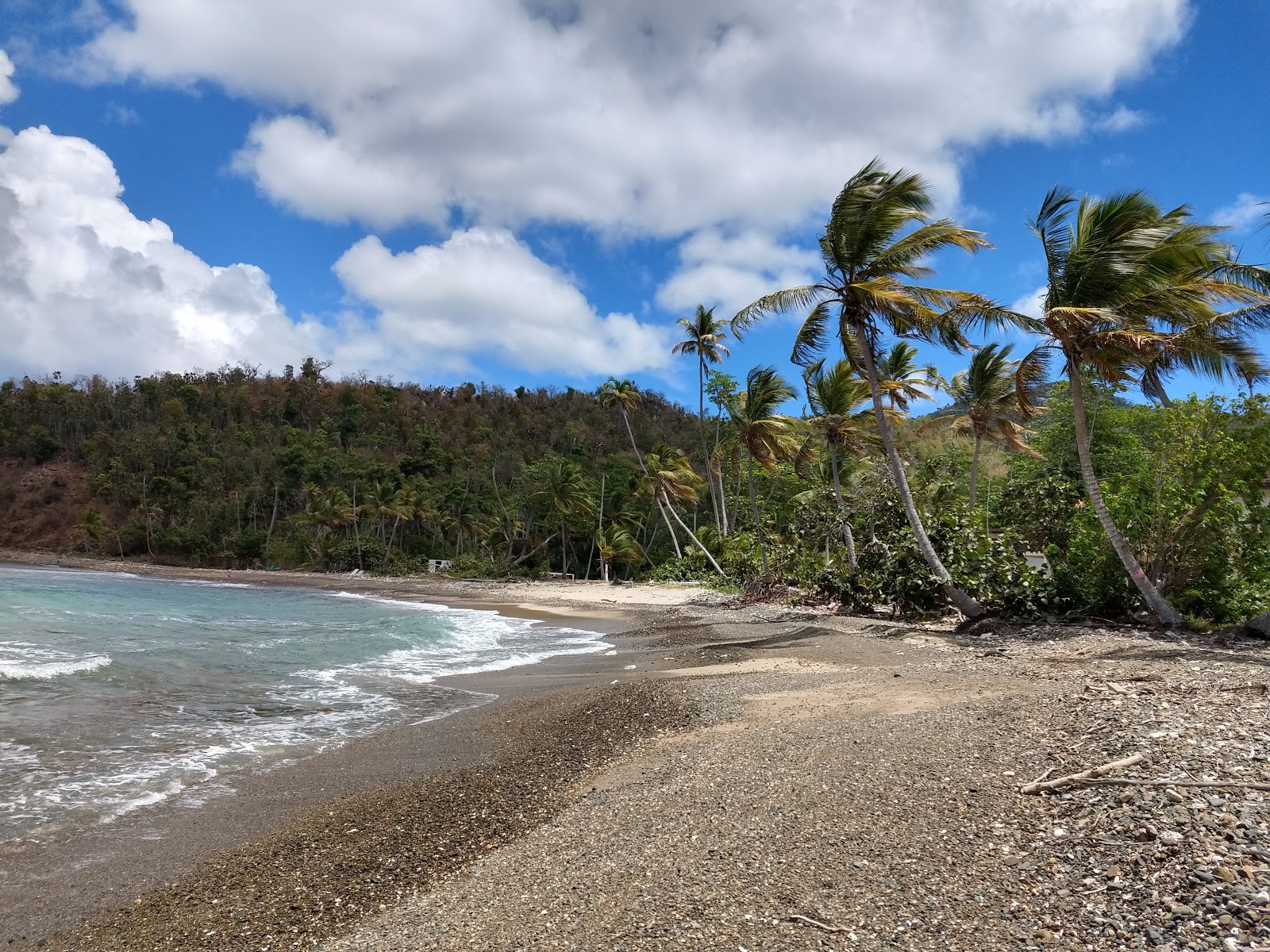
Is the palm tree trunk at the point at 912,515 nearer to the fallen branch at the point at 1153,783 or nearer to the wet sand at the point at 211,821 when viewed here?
the wet sand at the point at 211,821

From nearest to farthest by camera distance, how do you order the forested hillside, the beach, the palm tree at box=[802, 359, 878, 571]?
the beach, the palm tree at box=[802, 359, 878, 571], the forested hillside

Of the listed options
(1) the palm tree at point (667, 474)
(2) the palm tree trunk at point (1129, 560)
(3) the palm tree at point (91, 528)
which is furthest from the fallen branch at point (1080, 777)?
(3) the palm tree at point (91, 528)

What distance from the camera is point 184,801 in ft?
18.8

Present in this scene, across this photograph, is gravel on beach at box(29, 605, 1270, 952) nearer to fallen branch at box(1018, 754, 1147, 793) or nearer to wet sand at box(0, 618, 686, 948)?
fallen branch at box(1018, 754, 1147, 793)

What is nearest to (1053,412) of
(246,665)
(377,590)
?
(246,665)

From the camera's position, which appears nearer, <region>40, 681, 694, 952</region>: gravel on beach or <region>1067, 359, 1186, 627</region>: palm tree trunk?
<region>40, 681, 694, 952</region>: gravel on beach

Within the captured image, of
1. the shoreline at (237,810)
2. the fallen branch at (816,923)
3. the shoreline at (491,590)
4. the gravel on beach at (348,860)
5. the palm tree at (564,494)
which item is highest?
the palm tree at (564,494)

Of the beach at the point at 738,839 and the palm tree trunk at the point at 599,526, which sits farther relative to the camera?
the palm tree trunk at the point at 599,526

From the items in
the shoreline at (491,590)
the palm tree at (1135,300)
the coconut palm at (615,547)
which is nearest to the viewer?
the palm tree at (1135,300)

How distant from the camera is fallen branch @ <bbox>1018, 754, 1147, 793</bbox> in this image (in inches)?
160

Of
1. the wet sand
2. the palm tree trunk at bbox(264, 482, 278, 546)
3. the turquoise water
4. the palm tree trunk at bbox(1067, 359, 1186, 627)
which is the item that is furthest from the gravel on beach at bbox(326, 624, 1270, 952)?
the palm tree trunk at bbox(264, 482, 278, 546)

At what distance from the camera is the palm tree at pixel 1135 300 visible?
35.3 ft

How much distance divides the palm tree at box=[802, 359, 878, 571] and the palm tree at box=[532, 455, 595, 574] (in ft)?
A: 89.7

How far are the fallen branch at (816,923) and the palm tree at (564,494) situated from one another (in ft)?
144
